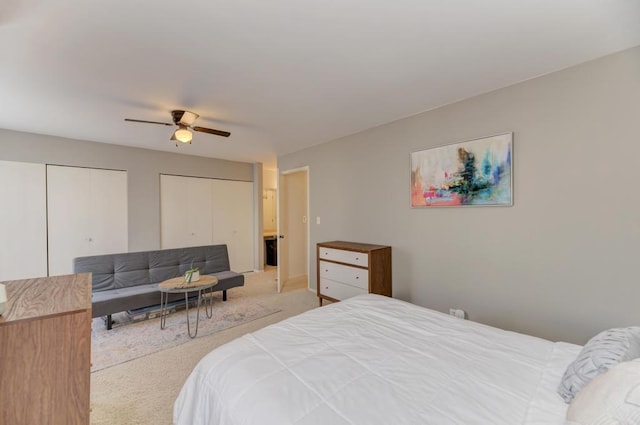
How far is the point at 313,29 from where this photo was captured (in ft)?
5.31

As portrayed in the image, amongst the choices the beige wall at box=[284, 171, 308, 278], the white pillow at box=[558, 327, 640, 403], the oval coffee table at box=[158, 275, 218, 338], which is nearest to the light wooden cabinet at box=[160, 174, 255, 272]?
the beige wall at box=[284, 171, 308, 278]

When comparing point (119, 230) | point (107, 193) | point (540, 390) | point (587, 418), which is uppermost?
point (107, 193)

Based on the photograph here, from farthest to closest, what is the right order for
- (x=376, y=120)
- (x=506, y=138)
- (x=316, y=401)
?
(x=376, y=120), (x=506, y=138), (x=316, y=401)

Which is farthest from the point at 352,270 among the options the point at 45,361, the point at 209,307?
the point at 45,361

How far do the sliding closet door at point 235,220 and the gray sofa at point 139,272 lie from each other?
1304mm

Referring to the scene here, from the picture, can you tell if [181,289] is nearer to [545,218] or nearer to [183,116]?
[183,116]

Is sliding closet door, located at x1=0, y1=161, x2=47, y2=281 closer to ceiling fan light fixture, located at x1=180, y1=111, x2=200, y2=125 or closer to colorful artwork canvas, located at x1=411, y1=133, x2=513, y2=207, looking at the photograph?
ceiling fan light fixture, located at x1=180, y1=111, x2=200, y2=125

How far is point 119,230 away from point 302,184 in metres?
3.19

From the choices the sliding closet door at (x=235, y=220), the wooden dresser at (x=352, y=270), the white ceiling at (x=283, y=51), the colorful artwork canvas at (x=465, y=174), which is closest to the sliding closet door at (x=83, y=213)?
the white ceiling at (x=283, y=51)

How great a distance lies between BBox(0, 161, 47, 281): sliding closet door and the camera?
11.6ft

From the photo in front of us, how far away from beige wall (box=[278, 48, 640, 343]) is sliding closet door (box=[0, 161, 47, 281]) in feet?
15.9

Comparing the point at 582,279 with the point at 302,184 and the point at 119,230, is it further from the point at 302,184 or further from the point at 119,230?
the point at 119,230

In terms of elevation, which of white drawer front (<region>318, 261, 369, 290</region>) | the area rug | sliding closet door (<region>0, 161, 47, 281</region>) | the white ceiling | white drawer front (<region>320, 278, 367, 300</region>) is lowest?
the area rug

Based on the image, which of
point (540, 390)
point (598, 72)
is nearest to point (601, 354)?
point (540, 390)
